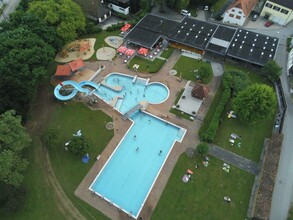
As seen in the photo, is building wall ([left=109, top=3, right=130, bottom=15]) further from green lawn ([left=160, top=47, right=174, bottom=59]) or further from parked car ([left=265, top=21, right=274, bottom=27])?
parked car ([left=265, top=21, right=274, bottom=27])

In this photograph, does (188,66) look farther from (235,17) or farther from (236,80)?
(235,17)

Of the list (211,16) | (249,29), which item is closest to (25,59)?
(211,16)

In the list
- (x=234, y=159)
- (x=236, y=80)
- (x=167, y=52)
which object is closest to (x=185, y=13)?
(x=167, y=52)

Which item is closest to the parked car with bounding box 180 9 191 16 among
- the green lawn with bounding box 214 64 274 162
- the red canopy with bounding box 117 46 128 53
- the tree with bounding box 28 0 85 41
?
the red canopy with bounding box 117 46 128 53

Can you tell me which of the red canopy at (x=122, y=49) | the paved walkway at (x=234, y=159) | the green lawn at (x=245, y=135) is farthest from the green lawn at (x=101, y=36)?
the paved walkway at (x=234, y=159)

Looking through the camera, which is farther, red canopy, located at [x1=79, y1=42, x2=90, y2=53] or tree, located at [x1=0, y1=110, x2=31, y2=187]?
Result: red canopy, located at [x1=79, y1=42, x2=90, y2=53]

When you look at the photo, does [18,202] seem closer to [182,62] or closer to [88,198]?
[88,198]
